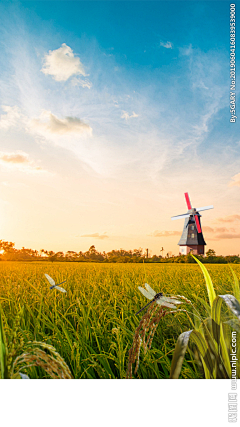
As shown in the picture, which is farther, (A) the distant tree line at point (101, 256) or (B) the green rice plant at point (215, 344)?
(A) the distant tree line at point (101, 256)

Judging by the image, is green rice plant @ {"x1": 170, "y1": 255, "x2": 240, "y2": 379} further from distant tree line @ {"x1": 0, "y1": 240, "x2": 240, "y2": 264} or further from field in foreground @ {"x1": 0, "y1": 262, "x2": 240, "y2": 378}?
distant tree line @ {"x1": 0, "y1": 240, "x2": 240, "y2": 264}

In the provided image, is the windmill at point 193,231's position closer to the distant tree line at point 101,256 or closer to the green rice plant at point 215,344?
the distant tree line at point 101,256

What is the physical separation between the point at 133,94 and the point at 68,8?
663 millimetres

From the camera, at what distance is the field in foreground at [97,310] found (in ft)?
3.75

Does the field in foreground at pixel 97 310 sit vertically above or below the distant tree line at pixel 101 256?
below

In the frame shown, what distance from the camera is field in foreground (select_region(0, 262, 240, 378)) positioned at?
114cm

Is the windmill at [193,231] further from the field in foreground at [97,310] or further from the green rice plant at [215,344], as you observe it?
the green rice plant at [215,344]

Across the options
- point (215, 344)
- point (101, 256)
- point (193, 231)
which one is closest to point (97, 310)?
point (101, 256)

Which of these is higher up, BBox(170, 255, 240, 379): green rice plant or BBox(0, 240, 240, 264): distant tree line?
BBox(0, 240, 240, 264): distant tree line

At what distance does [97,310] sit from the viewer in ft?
4.91

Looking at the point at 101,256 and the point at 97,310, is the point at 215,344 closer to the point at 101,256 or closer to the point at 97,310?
the point at 97,310

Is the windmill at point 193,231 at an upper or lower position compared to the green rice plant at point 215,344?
upper

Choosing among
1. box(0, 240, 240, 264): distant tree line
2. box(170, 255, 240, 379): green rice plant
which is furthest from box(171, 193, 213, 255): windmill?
box(170, 255, 240, 379): green rice plant

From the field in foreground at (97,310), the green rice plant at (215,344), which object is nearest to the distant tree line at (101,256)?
the field in foreground at (97,310)
